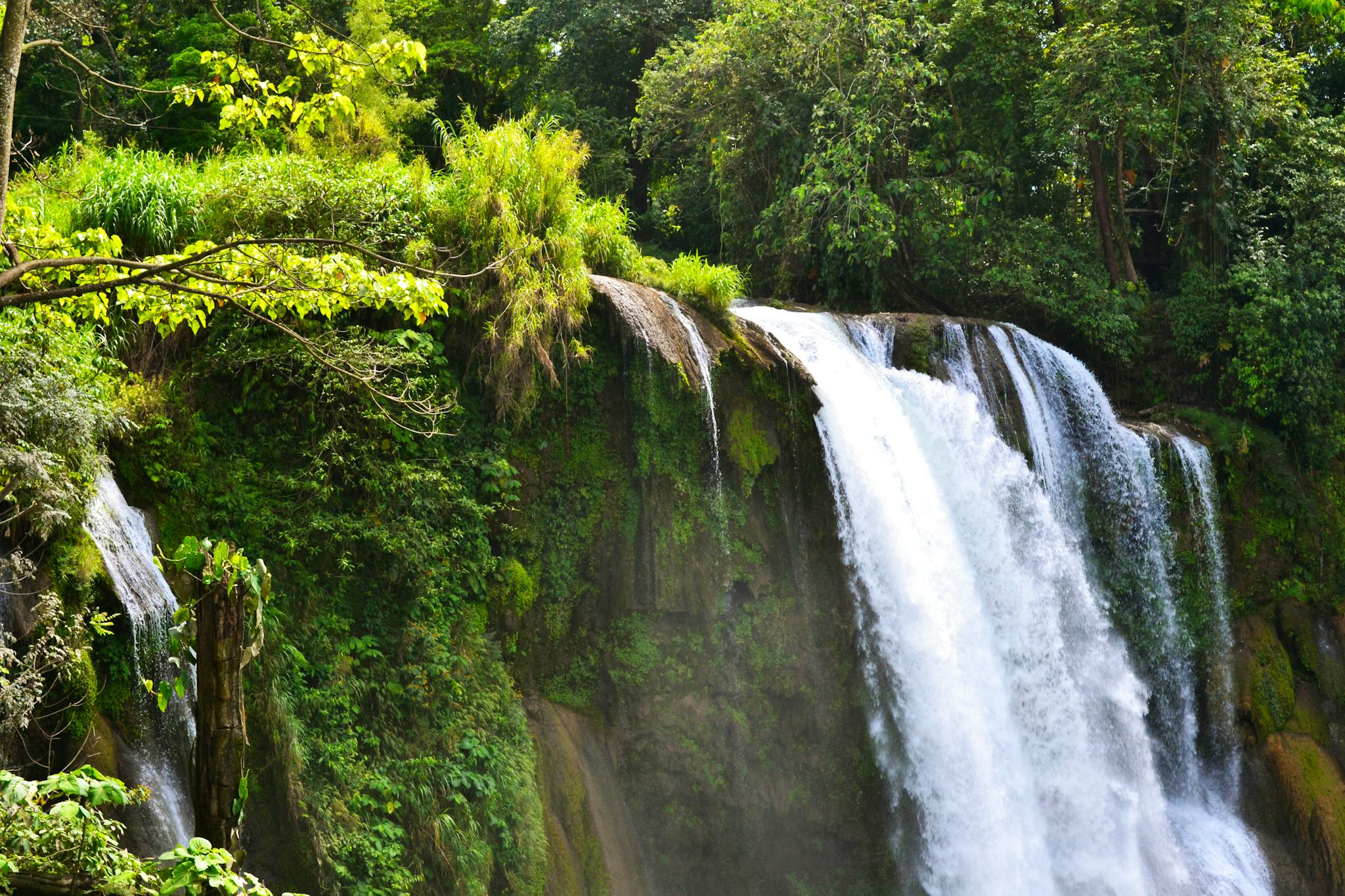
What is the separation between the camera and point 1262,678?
13656 mm

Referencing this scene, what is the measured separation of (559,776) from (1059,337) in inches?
404

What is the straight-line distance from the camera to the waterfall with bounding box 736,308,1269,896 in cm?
1062

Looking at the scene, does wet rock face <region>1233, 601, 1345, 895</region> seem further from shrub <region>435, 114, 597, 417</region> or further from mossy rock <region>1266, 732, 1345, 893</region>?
shrub <region>435, 114, 597, 417</region>

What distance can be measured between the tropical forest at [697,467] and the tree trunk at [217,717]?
0.06 ft

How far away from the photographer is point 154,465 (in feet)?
23.8

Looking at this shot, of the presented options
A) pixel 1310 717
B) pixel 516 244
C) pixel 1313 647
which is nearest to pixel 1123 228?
pixel 1313 647

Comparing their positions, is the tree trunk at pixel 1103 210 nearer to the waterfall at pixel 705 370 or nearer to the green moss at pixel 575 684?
the waterfall at pixel 705 370

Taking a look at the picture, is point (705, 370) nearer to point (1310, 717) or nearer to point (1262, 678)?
Result: point (1262, 678)

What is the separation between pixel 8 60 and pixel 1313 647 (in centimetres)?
1554

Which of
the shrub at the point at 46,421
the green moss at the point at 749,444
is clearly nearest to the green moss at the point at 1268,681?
the green moss at the point at 749,444

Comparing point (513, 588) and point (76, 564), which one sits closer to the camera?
point (76, 564)

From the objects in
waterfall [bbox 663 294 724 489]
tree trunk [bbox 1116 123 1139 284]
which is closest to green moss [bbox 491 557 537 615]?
waterfall [bbox 663 294 724 489]

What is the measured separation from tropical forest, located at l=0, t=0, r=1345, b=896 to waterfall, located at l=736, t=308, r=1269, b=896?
2.2 inches

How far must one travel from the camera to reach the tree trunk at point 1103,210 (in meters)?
16.0
